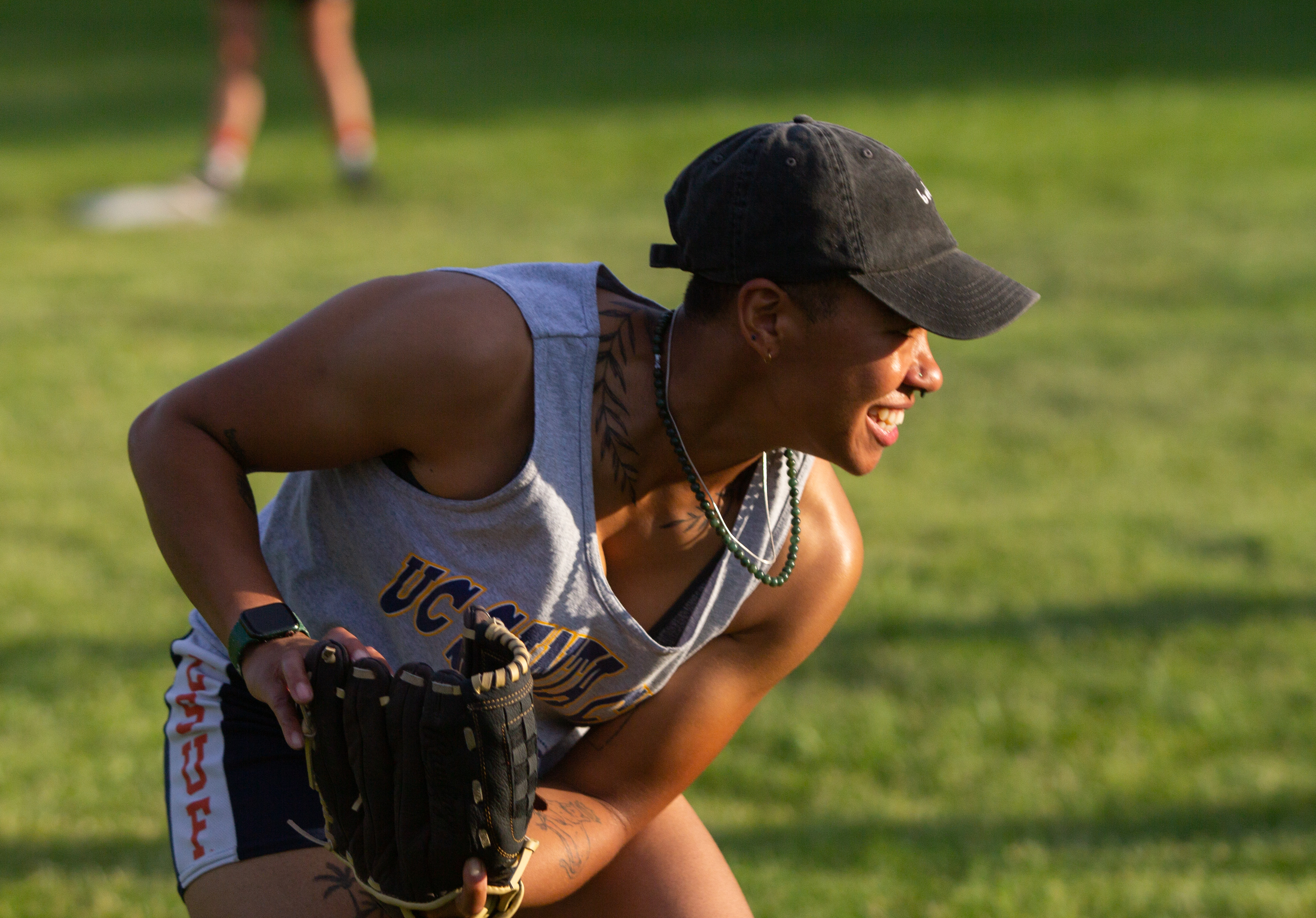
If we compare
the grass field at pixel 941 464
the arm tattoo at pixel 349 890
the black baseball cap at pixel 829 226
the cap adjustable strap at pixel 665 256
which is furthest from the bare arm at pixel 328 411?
the grass field at pixel 941 464

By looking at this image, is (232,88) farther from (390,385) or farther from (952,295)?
(952,295)

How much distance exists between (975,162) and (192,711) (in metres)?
10.0

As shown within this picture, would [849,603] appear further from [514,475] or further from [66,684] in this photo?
[514,475]

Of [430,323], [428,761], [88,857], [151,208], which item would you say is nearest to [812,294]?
[430,323]

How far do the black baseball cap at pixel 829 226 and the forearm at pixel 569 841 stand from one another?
95 centimetres

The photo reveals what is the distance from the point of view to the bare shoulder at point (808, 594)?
104 inches

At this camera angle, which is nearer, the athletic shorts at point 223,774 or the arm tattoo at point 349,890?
the arm tattoo at point 349,890

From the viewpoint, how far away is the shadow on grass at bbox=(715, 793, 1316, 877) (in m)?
3.60

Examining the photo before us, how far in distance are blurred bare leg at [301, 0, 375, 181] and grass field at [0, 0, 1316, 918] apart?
385 millimetres

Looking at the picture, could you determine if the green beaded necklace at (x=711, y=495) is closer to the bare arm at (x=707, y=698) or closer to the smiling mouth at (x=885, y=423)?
the bare arm at (x=707, y=698)

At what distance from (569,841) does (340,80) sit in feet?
29.3

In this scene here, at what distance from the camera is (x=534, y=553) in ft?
7.93

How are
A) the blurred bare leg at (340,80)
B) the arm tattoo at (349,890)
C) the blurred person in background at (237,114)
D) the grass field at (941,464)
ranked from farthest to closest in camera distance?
the blurred bare leg at (340,80) → the blurred person in background at (237,114) → the grass field at (941,464) → the arm tattoo at (349,890)

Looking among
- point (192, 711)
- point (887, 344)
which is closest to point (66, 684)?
point (192, 711)
